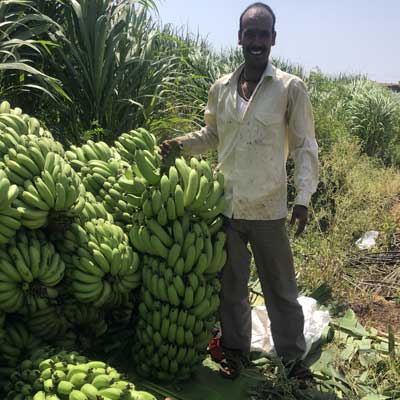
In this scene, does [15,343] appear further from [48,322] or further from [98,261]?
[98,261]

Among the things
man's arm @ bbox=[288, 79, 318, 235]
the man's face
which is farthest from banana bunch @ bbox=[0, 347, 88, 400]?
the man's face

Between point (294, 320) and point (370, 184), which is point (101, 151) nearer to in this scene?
point (294, 320)

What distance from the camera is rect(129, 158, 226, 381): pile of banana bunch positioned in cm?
270

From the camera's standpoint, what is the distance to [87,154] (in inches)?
126

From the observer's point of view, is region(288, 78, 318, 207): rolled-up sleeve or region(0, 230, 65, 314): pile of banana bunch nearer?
region(0, 230, 65, 314): pile of banana bunch

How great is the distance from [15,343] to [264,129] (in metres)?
1.80

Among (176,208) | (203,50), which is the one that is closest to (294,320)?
(176,208)

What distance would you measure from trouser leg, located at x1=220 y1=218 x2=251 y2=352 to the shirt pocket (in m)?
0.61

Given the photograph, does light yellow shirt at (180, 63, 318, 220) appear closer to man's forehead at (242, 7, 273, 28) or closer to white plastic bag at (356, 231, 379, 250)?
man's forehead at (242, 7, 273, 28)

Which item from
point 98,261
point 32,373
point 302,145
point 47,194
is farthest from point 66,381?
point 302,145

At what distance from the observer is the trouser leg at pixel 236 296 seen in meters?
3.18

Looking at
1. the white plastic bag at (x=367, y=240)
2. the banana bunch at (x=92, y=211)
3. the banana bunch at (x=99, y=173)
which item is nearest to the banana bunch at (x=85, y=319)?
the banana bunch at (x=92, y=211)

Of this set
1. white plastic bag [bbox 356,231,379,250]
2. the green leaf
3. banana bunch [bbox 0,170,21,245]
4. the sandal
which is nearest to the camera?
banana bunch [bbox 0,170,21,245]

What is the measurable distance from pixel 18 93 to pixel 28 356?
2865 mm
